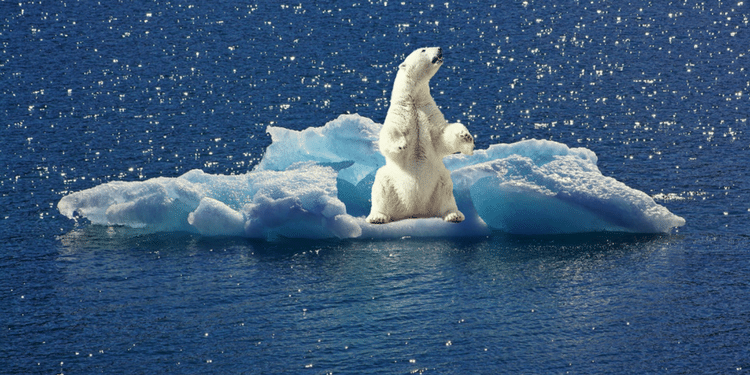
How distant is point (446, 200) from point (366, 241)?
4.37 ft

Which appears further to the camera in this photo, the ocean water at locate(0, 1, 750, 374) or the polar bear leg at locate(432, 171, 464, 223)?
the polar bear leg at locate(432, 171, 464, 223)

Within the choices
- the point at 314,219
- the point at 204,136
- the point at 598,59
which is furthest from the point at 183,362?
the point at 598,59

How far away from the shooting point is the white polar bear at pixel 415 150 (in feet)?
44.0

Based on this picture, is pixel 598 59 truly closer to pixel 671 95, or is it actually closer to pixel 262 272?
pixel 671 95

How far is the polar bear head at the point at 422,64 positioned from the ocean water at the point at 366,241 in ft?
7.94

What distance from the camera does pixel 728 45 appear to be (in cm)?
2648

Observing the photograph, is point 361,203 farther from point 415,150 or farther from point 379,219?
point 415,150

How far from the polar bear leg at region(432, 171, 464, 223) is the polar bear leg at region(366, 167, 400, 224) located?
0.63m

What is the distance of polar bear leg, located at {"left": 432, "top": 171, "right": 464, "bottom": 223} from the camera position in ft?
45.1

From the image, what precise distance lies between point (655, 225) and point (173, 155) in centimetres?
974

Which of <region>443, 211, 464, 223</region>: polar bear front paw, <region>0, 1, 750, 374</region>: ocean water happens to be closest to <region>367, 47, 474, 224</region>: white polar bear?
<region>443, 211, 464, 223</region>: polar bear front paw

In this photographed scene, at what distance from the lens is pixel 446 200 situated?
13820 mm

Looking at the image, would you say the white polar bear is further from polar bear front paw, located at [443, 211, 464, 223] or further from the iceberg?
the iceberg

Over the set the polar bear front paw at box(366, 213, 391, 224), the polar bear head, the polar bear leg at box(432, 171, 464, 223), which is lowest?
the polar bear front paw at box(366, 213, 391, 224)
